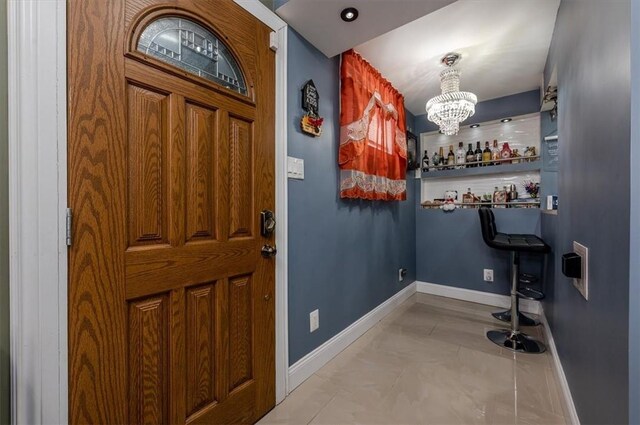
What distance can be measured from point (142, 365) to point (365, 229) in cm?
185

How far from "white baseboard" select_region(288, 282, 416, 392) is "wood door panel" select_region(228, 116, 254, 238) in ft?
3.14

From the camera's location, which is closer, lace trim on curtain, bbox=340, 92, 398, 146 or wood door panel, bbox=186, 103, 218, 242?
wood door panel, bbox=186, 103, 218, 242

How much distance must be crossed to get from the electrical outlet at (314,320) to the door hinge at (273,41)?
161 cm

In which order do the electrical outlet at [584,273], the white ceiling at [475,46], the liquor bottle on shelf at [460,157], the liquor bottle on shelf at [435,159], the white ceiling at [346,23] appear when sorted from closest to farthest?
the electrical outlet at [584,273] < the white ceiling at [346,23] < the white ceiling at [475,46] < the liquor bottle on shelf at [460,157] < the liquor bottle on shelf at [435,159]

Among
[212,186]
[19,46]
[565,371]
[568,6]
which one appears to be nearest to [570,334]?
[565,371]

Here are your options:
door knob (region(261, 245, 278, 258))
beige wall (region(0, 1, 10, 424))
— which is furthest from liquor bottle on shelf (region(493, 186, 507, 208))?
beige wall (region(0, 1, 10, 424))

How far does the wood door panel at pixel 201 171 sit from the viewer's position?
110 centimetres

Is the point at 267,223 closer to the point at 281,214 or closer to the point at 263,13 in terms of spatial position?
the point at 281,214

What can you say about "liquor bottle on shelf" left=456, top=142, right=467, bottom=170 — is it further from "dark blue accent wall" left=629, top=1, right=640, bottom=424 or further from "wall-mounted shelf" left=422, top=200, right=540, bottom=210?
"dark blue accent wall" left=629, top=1, right=640, bottom=424

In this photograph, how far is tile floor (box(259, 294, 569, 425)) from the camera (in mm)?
1418

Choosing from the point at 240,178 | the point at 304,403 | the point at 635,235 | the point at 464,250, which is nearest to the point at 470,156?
the point at 464,250

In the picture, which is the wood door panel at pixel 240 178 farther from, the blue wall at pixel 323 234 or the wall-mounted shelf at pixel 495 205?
the wall-mounted shelf at pixel 495 205

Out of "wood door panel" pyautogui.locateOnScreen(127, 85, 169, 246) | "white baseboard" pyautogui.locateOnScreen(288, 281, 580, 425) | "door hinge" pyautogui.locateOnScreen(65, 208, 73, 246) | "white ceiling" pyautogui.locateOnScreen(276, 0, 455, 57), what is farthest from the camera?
"white baseboard" pyautogui.locateOnScreen(288, 281, 580, 425)

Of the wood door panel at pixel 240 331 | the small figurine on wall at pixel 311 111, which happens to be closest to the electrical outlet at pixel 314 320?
the wood door panel at pixel 240 331
